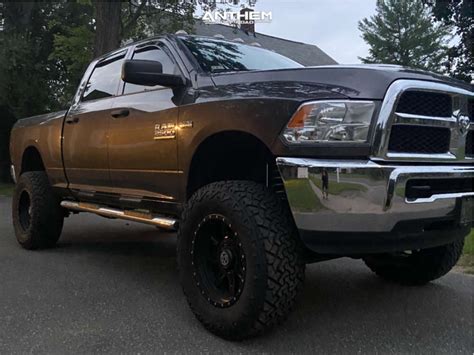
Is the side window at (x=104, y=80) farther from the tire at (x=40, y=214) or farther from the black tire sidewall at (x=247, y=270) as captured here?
the black tire sidewall at (x=247, y=270)

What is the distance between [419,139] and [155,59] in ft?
7.80

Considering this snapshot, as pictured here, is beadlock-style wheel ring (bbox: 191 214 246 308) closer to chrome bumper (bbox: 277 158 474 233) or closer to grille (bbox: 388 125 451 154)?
chrome bumper (bbox: 277 158 474 233)

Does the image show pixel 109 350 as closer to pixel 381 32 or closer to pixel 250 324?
pixel 250 324

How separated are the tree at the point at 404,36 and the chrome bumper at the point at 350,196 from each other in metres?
33.8

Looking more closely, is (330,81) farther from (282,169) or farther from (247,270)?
(247,270)

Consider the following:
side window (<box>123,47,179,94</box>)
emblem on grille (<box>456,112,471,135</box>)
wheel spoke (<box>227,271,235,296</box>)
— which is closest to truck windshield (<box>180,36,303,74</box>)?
side window (<box>123,47,179,94</box>)

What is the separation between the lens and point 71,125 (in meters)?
5.46

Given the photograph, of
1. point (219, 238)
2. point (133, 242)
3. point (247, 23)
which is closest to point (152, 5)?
point (247, 23)

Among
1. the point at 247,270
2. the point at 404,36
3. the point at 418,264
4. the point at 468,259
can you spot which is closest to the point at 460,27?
the point at 468,259

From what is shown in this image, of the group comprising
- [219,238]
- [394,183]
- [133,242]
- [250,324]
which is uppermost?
[394,183]

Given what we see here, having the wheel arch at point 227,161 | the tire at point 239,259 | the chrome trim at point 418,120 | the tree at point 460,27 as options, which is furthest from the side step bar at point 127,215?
the tree at point 460,27

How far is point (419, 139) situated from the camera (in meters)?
3.15

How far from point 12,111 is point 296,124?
59.4 feet

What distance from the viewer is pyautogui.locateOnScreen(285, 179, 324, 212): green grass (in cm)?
294
